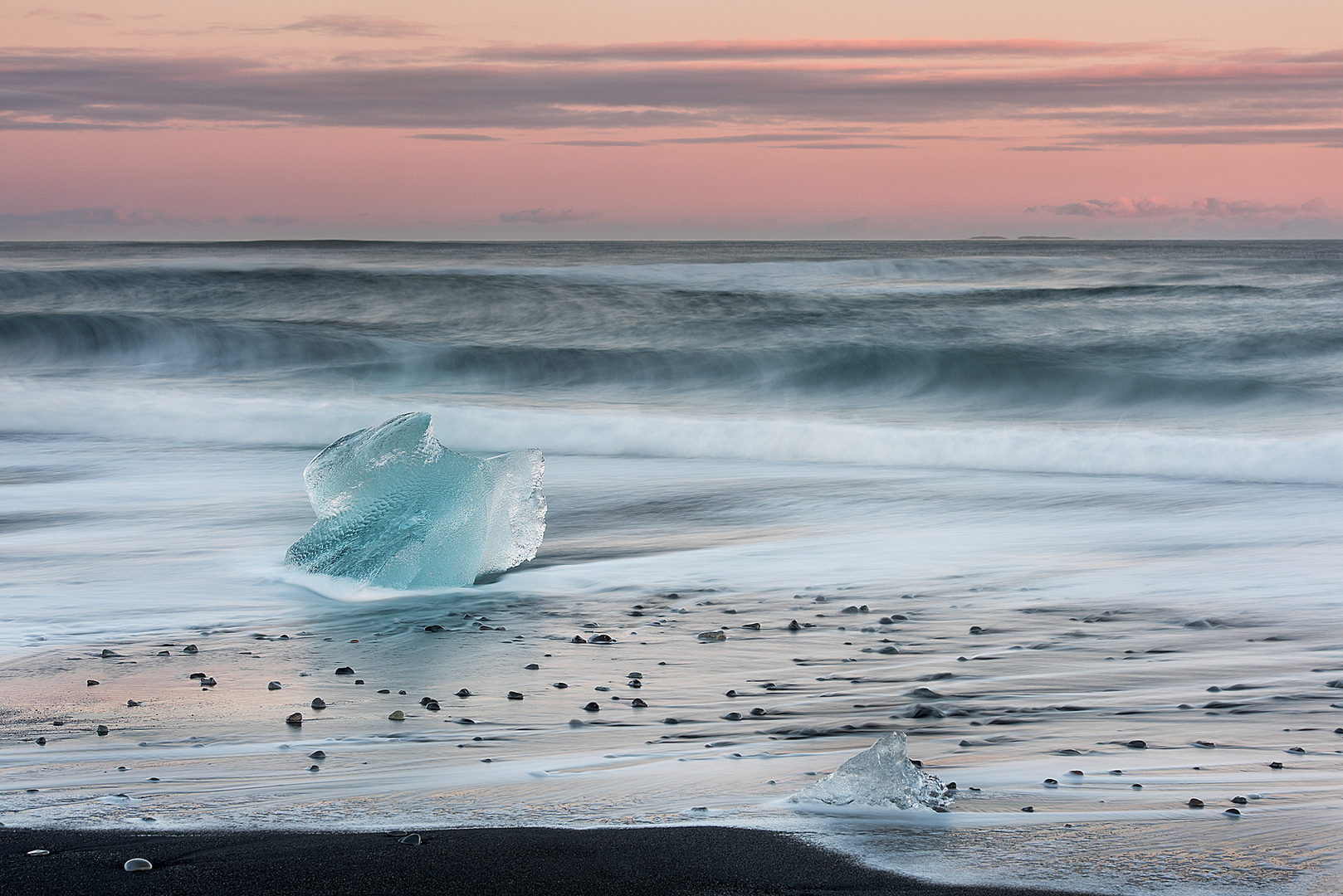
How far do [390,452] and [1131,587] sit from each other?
3741 mm

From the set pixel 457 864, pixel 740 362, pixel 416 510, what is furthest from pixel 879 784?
pixel 740 362

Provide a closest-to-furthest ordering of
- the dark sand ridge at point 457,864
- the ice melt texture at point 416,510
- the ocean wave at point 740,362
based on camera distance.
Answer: the dark sand ridge at point 457,864, the ice melt texture at point 416,510, the ocean wave at point 740,362

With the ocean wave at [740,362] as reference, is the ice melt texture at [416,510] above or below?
below

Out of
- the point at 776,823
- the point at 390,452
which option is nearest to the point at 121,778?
the point at 776,823

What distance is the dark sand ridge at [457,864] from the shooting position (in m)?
2.50

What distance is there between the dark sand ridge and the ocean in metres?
0.11

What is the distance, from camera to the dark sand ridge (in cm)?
250

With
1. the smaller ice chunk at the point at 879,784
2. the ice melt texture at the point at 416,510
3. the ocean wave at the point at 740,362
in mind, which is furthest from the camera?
the ocean wave at the point at 740,362

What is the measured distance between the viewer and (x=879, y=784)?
116 inches

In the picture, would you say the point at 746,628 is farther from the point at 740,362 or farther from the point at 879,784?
the point at 740,362

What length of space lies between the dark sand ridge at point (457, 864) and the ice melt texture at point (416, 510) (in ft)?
9.64

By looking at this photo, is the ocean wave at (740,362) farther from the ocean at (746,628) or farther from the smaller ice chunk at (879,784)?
the smaller ice chunk at (879,784)

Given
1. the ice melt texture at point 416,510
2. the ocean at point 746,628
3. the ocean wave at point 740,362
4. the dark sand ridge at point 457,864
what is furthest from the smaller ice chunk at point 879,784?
the ocean wave at point 740,362

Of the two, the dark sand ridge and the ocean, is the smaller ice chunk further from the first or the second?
the dark sand ridge
